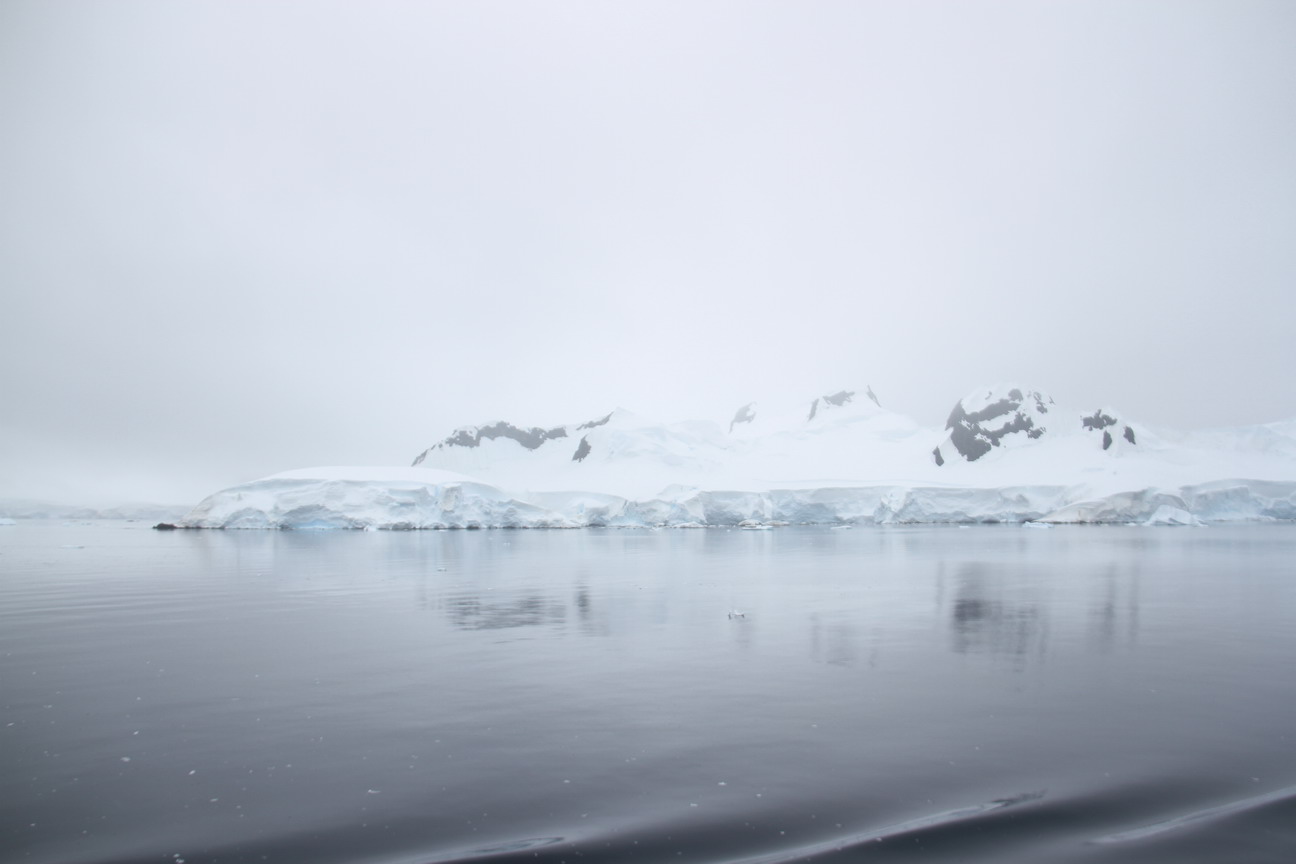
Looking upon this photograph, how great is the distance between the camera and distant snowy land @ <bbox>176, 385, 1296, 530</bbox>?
67.8 metres

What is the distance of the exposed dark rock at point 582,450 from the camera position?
106 metres

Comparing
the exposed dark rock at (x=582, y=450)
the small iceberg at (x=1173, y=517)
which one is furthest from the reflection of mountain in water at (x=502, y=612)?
the exposed dark rock at (x=582, y=450)

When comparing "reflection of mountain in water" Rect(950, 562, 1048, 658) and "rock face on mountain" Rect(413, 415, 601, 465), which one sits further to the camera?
"rock face on mountain" Rect(413, 415, 601, 465)

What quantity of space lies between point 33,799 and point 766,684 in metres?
7.55

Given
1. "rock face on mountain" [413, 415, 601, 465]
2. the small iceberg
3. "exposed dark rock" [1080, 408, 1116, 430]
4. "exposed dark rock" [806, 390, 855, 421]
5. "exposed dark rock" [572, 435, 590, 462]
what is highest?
"exposed dark rock" [806, 390, 855, 421]

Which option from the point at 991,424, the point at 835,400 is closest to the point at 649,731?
the point at 991,424

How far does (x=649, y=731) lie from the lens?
304 inches

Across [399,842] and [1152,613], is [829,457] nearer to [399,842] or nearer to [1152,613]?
[1152,613]

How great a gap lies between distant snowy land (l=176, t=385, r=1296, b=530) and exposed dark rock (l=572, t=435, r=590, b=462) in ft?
1.41

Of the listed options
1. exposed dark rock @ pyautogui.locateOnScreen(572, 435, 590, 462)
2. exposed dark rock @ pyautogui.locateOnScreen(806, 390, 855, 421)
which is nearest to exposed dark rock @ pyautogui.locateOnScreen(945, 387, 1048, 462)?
exposed dark rock @ pyautogui.locateOnScreen(806, 390, 855, 421)

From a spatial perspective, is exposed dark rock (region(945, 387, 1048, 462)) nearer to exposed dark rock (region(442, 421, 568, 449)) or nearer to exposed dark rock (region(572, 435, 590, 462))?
exposed dark rock (region(572, 435, 590, 462))

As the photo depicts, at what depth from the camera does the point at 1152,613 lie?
51.8 ft

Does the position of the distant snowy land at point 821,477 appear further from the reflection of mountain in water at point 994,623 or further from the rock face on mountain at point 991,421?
the reflection of mountain in water at point 994,623

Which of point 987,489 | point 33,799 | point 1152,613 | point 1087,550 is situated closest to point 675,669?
point 33,799
